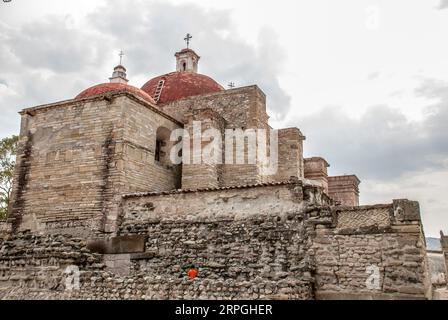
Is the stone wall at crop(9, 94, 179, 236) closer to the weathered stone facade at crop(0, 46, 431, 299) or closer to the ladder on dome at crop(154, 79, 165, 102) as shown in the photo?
the weathered stone facade at crop(0, 46, 431, 299)

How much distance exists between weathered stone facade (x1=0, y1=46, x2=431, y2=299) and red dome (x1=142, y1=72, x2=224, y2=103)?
2.05 metres

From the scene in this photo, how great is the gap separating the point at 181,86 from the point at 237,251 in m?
9.70

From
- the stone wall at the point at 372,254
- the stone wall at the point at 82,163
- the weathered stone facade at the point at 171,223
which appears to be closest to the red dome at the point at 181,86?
the weathered stone facade at the point at 171,223

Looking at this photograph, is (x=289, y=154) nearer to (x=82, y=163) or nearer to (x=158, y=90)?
(x=158, y=90)

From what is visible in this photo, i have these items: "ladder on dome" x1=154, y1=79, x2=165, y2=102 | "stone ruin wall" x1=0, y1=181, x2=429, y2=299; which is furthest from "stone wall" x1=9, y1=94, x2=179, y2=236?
"ladder on dome" x1=154, y1=79, x2=165, y2=102

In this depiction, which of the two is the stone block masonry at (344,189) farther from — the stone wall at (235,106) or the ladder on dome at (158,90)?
the ladder on dome at (158,90)

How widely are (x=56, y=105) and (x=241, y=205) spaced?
7135mm

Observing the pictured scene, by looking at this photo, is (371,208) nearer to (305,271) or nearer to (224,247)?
(305,271)

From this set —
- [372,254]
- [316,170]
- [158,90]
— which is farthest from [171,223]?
[316,170]

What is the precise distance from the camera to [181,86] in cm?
1822

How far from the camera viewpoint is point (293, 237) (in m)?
10.0
